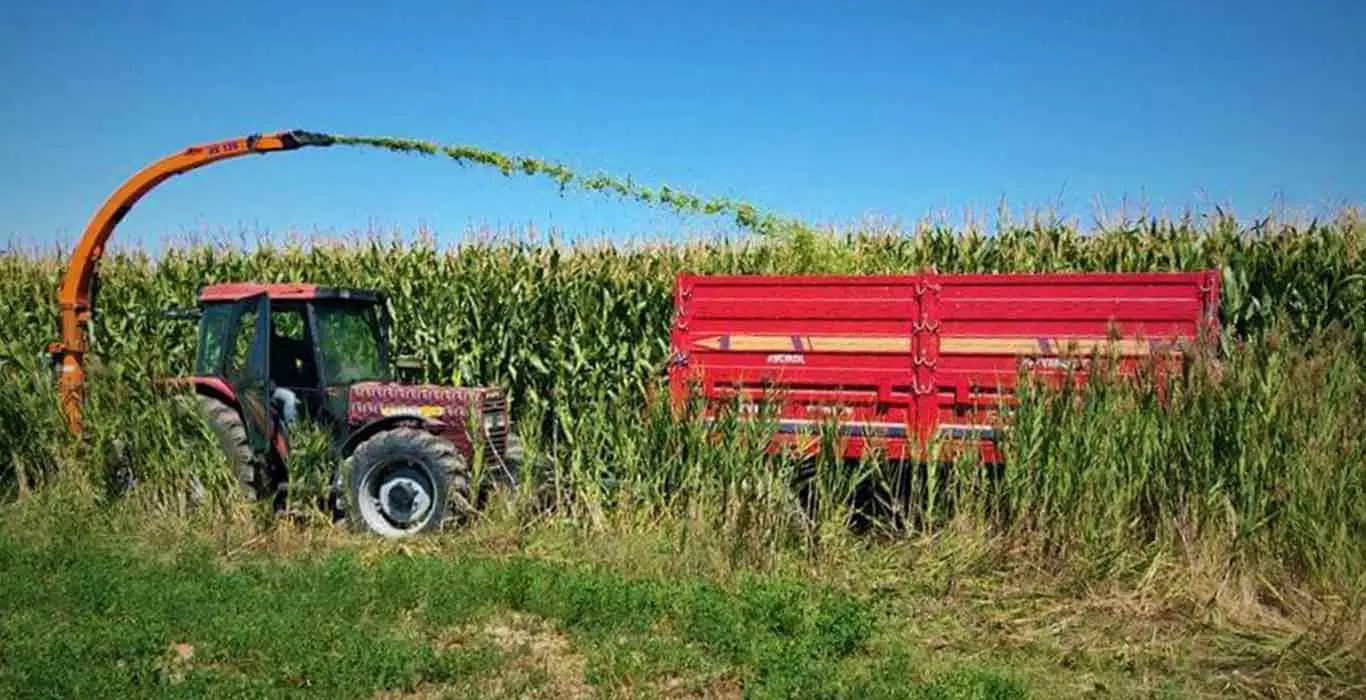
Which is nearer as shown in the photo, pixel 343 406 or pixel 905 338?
pixel 905 338

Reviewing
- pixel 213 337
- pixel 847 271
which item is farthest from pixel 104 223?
pixel 847 271

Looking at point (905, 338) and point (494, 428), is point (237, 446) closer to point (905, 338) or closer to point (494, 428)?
point (494, 428)

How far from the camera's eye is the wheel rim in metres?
8.52

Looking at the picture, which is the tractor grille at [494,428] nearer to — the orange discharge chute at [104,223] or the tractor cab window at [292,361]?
the tractor cab window at [292,361]

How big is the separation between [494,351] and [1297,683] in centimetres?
853

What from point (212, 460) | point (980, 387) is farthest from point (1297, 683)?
point (212, 460)

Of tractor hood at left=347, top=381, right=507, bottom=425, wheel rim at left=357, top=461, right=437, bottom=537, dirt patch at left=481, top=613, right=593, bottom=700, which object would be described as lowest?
dirt patch at left=481, top=613, right=593, bottom=700

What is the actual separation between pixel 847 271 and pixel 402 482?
565cm

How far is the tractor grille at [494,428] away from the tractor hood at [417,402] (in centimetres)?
2

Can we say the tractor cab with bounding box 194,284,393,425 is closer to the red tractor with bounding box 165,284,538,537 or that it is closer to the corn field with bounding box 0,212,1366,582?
the red tractor with bounding box 165,284,538,537

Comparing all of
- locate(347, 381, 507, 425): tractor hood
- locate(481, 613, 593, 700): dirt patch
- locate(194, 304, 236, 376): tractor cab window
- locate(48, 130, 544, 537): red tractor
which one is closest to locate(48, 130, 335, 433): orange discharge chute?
locate(48, 130, 544, 537): red tractor

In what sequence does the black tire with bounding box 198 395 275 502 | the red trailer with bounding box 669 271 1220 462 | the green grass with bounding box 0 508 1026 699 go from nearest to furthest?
the green grass with bounding box 0 508 1026 699 → the red trailer with bounding box 669 271 1220 462 → the black tire with bounding box 198 395 275 502

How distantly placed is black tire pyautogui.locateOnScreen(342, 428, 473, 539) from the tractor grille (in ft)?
0.88

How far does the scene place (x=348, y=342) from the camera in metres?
9.27
